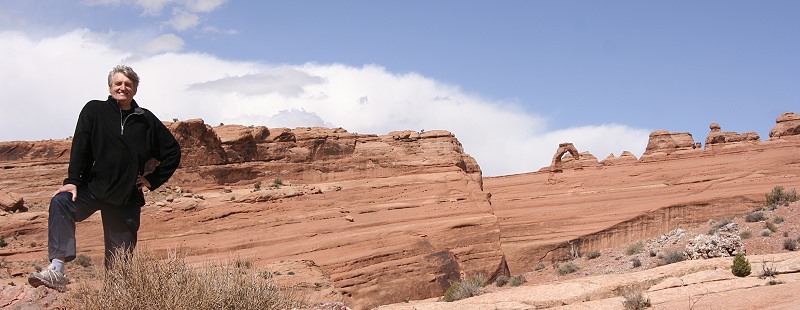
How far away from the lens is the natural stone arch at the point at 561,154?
158 feet

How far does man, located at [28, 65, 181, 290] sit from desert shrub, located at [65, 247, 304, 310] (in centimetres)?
19

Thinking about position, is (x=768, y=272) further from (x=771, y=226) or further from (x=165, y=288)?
(x=771, y=226)

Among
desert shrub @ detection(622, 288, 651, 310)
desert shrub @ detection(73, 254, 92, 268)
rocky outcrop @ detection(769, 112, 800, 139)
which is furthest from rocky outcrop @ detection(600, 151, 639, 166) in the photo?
desert shrub @ detection(622, 288, 651, 310)

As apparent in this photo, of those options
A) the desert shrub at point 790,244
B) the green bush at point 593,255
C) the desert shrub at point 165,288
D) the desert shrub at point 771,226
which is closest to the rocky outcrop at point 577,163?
the green bush at point 593,255

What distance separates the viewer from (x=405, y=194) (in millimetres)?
26844

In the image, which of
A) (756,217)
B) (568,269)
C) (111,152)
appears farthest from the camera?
(756,217)

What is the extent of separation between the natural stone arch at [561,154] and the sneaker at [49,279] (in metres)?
44.2

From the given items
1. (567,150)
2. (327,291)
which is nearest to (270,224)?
(327,291)

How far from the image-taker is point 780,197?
3372cm

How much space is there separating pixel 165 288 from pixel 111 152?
0.95m

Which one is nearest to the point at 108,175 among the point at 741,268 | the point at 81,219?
the point at 81,219

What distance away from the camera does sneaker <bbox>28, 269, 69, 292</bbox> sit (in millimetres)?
4836

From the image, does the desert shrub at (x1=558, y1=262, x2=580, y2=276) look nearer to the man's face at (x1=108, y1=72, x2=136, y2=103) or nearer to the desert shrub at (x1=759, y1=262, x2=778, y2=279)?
the desert shrub at (x1=759, y1=262, x2=778, y2=279)

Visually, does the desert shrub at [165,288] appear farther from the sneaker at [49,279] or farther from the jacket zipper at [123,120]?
the jacket zipper at [123,120]
